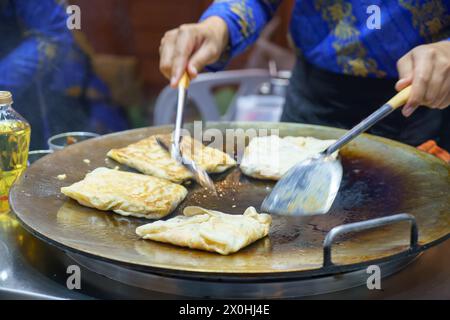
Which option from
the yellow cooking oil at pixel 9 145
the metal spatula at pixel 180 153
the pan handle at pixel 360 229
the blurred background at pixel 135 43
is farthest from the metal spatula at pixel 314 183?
the blurred background at pixel 135 43

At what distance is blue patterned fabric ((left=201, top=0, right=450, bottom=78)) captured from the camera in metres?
2.57

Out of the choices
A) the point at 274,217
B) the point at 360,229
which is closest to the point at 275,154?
the point at 274,217

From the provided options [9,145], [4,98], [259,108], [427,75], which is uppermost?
[427,75]

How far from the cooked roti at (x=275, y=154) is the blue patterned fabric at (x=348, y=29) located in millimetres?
463

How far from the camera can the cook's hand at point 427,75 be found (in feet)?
6.60

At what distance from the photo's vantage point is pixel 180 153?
2.38m

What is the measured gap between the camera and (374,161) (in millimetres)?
2418

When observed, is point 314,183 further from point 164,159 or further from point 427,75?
point 164,159

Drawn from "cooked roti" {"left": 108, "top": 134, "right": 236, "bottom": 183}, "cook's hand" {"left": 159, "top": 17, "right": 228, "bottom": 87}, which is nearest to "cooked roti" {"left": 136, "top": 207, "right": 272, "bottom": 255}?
"cooked roti" {"left": 108, "top": 134, "right": 236, "bottom": 183}

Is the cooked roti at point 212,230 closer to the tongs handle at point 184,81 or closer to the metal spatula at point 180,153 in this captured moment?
the metal spatula at point 180,153

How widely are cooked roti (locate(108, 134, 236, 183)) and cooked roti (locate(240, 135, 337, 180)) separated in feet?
0.35

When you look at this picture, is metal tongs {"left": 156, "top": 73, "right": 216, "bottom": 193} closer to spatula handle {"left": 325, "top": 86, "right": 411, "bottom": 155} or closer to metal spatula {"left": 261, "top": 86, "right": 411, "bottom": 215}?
metal spatula {"left": 261, "top": 86, "right": 411, "bottom": 215}

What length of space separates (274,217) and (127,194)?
50 cm
